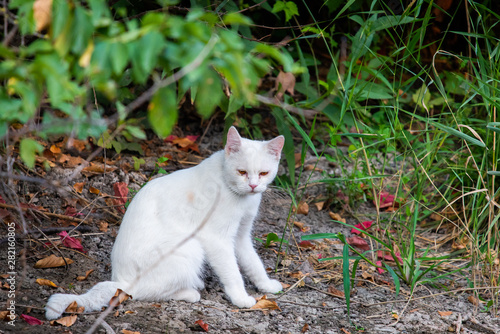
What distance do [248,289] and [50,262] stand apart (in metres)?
1.12

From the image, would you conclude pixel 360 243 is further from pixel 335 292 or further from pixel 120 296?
pixel 120 296

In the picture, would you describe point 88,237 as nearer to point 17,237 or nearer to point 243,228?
point 17,237

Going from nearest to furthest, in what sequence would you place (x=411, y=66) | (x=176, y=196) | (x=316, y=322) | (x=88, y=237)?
1. (x=316, y=322)
2. (x=176, y=196)
3. (x=88, y=237)
4. (x=411, y=66)

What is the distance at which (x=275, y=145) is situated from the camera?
112 inches

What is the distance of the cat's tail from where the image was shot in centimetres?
217

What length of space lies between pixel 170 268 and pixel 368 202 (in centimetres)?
204

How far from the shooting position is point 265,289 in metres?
2.82

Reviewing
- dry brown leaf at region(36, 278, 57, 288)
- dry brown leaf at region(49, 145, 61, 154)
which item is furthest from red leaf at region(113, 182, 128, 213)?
dry brown leaf at region(36, 278, 57, 288)

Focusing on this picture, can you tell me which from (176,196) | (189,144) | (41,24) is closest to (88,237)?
(176,196)

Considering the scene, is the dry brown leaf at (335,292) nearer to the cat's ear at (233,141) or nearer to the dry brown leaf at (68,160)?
the cat's ear at (233,141)

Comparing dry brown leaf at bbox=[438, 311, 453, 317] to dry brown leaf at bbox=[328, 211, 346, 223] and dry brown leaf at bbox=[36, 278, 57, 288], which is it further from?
dry brown leaf at bbox=[36, 278, 57, 288]

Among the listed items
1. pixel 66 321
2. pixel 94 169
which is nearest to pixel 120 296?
pixel 66 321

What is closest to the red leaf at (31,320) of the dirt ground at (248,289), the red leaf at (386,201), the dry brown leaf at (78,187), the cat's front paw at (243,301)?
the dirt ground at (248,289)

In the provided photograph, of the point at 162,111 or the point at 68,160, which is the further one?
the point at 68,160
